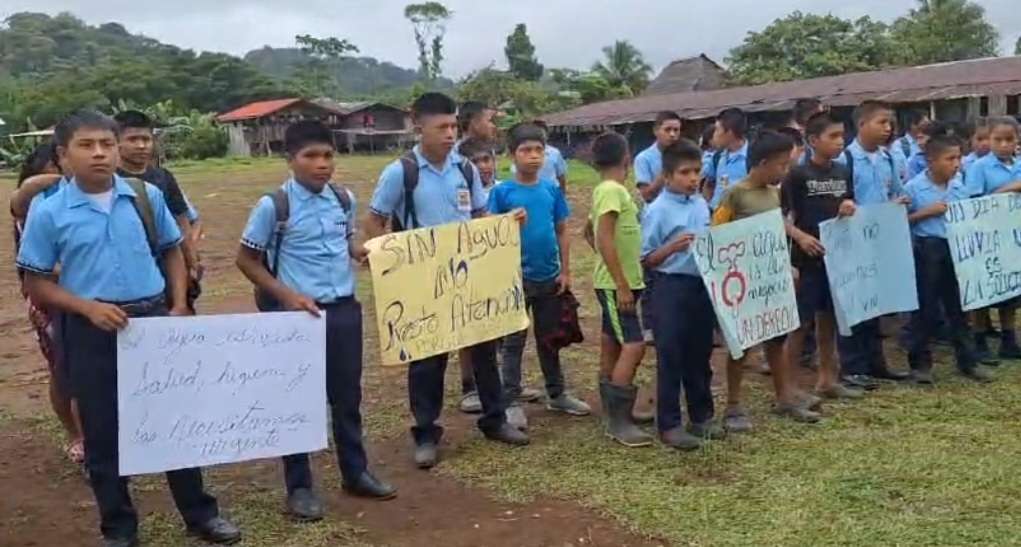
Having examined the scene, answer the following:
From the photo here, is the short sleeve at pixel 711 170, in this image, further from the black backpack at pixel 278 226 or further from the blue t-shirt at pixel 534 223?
the black backpack at pixel 278 226

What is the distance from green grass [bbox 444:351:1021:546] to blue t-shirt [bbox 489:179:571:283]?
2.89 feet

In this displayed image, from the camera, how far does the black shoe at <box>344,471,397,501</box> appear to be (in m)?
4.90

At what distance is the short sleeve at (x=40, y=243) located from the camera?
4.02 m

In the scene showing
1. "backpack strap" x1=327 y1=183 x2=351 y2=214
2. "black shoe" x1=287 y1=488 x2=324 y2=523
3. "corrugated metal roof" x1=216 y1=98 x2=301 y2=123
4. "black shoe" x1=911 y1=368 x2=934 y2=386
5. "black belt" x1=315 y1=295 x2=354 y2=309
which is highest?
"corrugated metal roof" x1=216 y1=98 x2=301 y2=123

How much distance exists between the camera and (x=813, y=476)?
492 centimetres

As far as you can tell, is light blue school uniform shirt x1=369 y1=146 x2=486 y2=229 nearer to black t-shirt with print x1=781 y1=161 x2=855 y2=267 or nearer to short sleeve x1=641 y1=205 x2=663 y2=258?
short sleeve x1=641 y1=205 x2=663 y2=258

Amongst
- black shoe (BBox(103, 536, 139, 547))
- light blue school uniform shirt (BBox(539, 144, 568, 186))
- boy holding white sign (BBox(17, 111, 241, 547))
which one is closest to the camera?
boy holding white sign (BBox(17, 111, 241, 547))

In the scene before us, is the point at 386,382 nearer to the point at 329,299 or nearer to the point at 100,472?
the point at 329,299

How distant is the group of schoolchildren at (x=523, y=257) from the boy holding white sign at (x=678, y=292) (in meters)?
0.01

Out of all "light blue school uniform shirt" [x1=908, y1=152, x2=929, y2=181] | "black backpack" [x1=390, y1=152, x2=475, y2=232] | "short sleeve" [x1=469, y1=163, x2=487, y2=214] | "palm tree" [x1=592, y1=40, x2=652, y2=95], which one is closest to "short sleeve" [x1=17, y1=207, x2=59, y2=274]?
"black backpack" [x1=390, y1=152, x2=475, y2=232]

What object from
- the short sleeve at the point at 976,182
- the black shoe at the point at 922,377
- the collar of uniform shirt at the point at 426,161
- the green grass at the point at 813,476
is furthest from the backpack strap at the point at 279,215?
the short sleeve at the point at 976,182

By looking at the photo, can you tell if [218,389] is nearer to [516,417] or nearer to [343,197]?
[343,197]

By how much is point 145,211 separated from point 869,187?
14.4ft

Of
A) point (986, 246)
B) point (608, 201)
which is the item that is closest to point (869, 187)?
point (986, 246)
